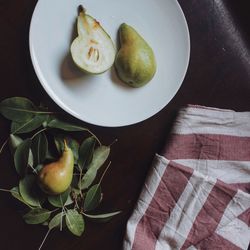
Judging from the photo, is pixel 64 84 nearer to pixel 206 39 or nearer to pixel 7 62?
pixel 7 62

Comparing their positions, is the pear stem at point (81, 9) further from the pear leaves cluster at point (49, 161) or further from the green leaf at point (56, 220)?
the green leaf at point (56, 220)

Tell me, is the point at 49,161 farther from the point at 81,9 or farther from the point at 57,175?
the point at 81,9

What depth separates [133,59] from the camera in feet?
2.24

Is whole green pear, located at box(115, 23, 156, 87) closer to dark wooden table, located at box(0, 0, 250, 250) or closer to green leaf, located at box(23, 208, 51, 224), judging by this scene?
dark wooden table, located at box(0, 0, 250, 250)

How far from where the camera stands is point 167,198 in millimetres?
761

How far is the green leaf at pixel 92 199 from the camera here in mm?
714

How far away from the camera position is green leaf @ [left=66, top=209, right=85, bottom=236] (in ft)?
2.31

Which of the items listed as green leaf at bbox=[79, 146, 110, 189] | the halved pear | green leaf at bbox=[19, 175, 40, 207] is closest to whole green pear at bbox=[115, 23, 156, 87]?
the halved pear

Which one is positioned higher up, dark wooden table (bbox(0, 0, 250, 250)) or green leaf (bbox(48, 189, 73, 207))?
dark wooden table (bbox(0, 0, 250, 250))

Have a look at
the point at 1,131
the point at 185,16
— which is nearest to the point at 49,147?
the point at 1,131

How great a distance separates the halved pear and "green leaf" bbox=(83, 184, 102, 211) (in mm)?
195

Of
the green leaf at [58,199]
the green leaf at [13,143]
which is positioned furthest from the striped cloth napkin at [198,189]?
the green leaf at [13,143]

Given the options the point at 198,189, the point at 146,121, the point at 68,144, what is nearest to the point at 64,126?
the point at 68,144

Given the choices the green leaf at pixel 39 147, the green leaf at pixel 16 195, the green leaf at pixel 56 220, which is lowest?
the green leaf at pixel 56 220
